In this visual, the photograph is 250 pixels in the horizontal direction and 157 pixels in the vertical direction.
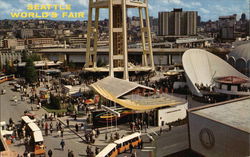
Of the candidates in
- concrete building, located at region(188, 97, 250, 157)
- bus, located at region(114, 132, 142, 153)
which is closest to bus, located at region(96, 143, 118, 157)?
bus, located at region(114, 132, 142, 153)

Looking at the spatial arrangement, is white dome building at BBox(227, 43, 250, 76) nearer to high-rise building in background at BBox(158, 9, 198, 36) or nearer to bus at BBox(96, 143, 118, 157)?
bus at BBox(96, 143, 118, 157)

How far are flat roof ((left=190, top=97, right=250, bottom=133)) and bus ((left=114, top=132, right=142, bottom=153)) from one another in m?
5.12

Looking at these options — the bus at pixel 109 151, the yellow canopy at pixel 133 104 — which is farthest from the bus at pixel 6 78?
the bus at pixel 109 151

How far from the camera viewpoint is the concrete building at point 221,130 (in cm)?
1366

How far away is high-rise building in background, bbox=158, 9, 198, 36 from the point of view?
550 feet

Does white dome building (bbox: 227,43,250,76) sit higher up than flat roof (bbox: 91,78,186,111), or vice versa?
white dome building (bbox: 227,43,250,76)

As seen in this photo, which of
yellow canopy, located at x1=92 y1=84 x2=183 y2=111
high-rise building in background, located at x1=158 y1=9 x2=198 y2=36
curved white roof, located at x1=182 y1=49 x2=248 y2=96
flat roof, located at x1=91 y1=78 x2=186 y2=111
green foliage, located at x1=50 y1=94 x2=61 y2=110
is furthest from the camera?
high-rise building in background, located at x1=158 y1=9 x2=198 y2=36

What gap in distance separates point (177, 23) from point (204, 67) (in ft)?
461

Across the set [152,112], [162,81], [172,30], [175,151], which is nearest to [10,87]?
[162,81]

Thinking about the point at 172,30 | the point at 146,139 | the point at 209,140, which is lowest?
the point at 146,139

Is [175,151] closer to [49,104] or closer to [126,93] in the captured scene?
[126,93]

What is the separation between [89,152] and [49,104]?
16.4 metres

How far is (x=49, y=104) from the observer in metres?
33.3

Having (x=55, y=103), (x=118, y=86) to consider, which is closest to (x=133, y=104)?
(x=118, y=86)
